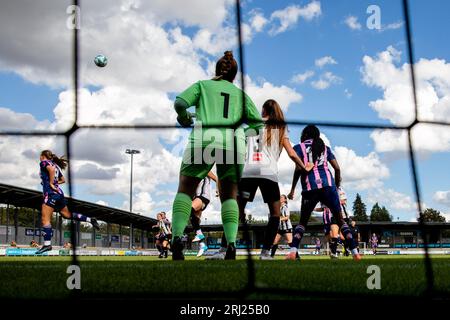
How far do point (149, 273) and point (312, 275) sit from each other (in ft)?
2.90

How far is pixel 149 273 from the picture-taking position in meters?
2.71

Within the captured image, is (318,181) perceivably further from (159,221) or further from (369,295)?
(159,221)

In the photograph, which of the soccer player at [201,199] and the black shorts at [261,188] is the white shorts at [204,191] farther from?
the black shorts at [261,188]

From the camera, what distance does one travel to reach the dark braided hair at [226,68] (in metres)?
3.98

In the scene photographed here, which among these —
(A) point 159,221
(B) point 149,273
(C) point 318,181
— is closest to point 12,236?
(A) point 159,221

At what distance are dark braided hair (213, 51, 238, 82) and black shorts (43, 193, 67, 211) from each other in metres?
4.78

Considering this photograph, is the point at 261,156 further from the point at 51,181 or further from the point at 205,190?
the point at 51,181

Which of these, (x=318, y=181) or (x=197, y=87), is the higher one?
(x=197, y=87)

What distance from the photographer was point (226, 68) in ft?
13.1

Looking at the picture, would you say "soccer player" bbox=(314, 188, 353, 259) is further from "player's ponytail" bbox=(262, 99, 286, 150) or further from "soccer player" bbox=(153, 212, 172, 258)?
"soccer player" bbox=(153, 212, 172, 258)

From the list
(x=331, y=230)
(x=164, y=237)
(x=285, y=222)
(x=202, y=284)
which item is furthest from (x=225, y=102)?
(x=164, y=237)

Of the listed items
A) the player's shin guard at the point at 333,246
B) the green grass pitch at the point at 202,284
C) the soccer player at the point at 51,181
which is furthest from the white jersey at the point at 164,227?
the green grass pitch at the point at 202,284

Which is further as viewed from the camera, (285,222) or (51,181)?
(285,222)

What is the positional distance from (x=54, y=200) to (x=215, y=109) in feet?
16.3
